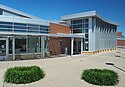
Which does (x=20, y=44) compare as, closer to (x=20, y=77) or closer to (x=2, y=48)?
(x=2, y=48)

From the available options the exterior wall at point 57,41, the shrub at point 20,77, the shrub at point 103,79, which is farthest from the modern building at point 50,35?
the shrub at point 103,79

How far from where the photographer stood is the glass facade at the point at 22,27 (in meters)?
19.6

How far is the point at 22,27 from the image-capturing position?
827 inches

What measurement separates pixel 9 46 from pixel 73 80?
1213 centimetres

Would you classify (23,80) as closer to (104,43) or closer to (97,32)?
(97,32)

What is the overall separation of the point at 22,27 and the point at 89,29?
11.6 meters

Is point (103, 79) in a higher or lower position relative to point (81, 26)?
lower

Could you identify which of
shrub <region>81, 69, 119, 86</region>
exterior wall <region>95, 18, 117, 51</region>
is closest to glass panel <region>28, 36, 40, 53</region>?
exterior wall <region>95, 18, 117, 51</region>

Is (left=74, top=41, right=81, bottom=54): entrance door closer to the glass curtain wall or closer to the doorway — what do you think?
the doorway

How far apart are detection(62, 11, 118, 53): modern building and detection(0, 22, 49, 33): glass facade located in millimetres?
6769

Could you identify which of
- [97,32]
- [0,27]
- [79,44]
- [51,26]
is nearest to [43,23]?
[51,26]

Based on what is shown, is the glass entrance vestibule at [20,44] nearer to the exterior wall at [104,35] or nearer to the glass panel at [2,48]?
the glass panel at [2,48]

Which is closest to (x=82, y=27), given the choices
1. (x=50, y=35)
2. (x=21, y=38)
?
(x=50, y=35)

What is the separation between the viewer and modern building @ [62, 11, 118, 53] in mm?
26312
